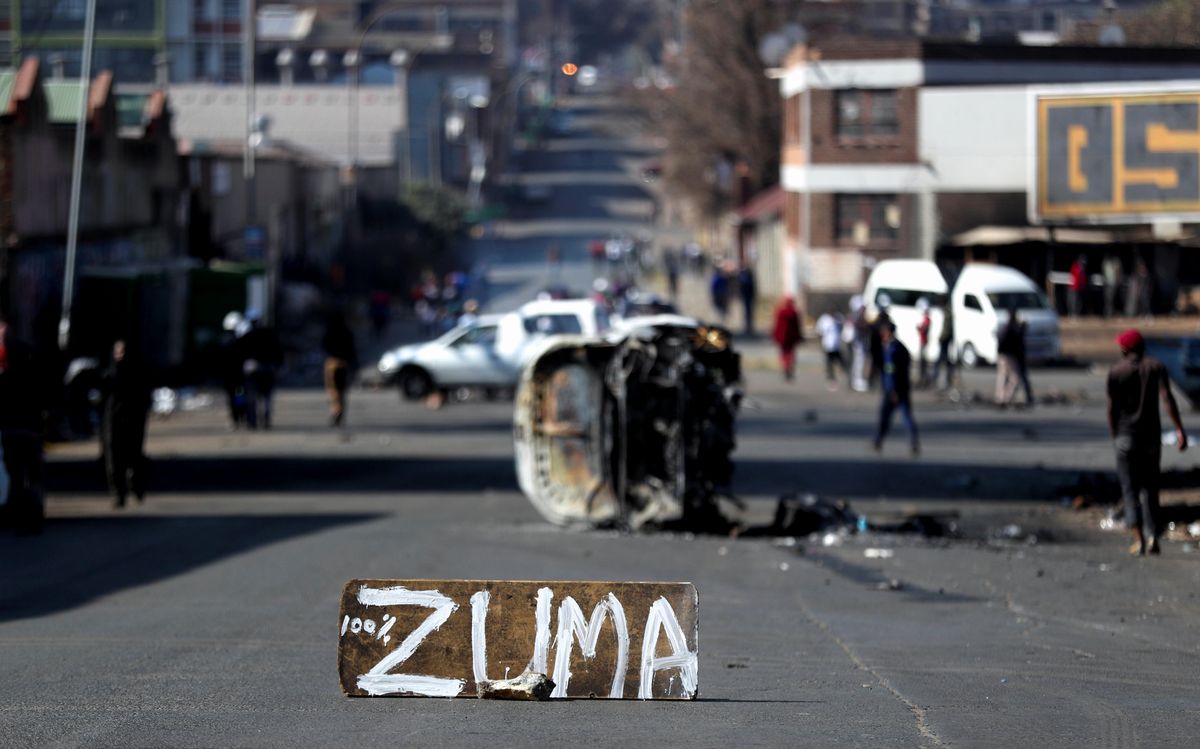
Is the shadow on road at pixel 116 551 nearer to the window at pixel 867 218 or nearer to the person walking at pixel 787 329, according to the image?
the window at pixel 867 218

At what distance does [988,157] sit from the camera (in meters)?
16.0

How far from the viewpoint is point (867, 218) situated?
31203 mm

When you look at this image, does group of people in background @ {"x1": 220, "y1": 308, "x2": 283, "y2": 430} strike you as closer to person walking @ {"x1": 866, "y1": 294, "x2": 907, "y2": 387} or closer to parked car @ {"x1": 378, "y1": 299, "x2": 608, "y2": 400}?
parked car @ {"x1": 378, "y1": 299, "x2": 608, "y2": 400}

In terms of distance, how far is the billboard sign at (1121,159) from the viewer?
1281 cm

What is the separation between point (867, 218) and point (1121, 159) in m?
18.4

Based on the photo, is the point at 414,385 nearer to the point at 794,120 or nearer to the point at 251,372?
the point at 251,372

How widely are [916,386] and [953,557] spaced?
497 inches

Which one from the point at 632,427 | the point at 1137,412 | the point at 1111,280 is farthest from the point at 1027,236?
the point at 632,427

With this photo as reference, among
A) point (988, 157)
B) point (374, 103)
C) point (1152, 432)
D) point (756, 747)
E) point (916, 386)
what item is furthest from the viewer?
point (374, 103)

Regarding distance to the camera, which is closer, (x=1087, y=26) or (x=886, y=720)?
(x=886, y=720)

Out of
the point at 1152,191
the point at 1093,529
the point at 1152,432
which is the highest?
the point at 1152,191

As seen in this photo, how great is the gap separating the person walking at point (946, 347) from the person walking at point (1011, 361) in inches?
27.7

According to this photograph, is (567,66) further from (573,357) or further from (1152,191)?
(1152,191)

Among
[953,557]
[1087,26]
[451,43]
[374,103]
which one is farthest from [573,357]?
[451,43]
